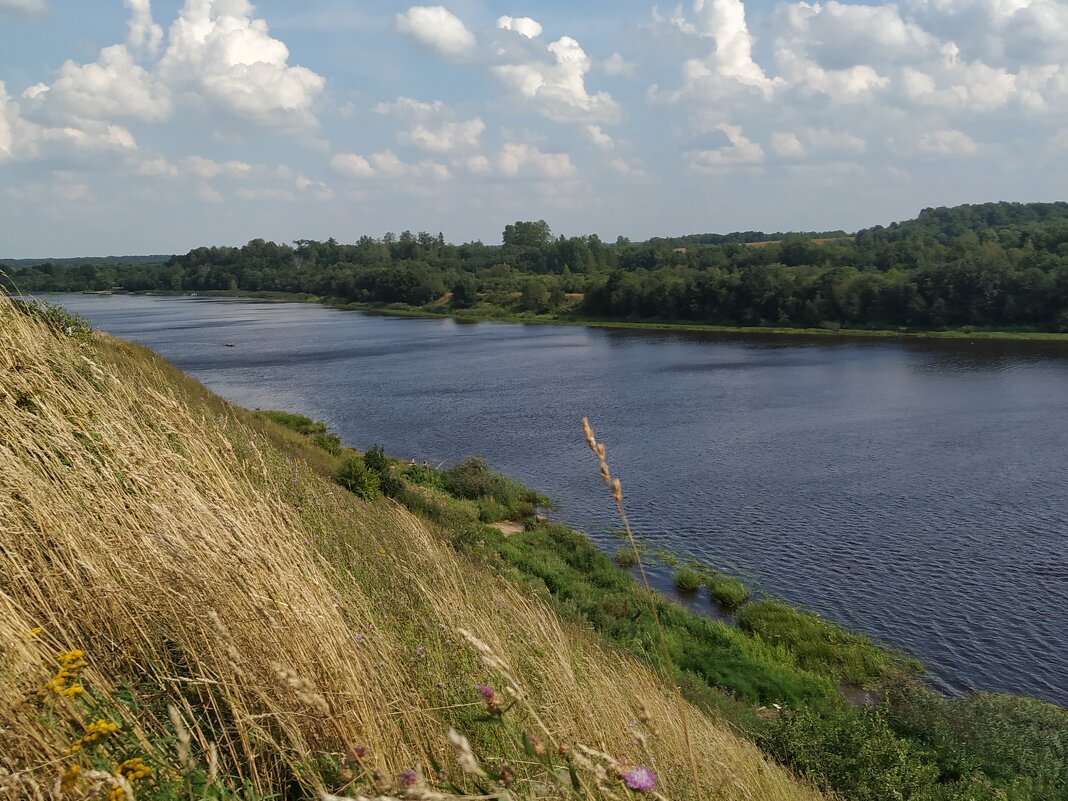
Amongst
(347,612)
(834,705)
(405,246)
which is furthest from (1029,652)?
(405,246)

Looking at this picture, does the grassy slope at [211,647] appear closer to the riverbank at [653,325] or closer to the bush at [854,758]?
the bush at [854,758]

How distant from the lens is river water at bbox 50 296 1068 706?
16.6 m

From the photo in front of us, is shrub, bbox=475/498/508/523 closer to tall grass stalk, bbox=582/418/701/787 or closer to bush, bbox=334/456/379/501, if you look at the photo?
bush, bbox=334/456/379/501

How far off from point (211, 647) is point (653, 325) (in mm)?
77577

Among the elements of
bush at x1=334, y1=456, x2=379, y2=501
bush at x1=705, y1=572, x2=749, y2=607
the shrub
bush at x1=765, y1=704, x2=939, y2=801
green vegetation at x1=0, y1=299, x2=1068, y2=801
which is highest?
green vegetation at x1=0, y1=299, x2=1068, y2=801

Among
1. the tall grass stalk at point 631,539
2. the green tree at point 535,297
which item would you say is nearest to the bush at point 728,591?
the tall grass stalk at point 631,539

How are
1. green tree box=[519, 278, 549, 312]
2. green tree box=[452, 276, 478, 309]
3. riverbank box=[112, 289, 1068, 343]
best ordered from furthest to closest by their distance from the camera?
green tree box=[452, 276, 478, 309], green tree box=[519, 278, 549, 312], riverbank box=[112, 289, 1068, 343]

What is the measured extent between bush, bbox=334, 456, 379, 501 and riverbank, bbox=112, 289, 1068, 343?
5595cm

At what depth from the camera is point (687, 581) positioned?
17422 millimetres

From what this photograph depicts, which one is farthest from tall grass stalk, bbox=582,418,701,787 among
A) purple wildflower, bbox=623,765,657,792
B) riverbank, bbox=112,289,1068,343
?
riverbank, bbox=112,289,1068,343

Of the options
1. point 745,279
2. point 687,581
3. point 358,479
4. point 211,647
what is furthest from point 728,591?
point 745,279

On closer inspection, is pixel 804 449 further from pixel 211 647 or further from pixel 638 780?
pixel 638 780

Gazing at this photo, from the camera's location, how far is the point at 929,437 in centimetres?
3028

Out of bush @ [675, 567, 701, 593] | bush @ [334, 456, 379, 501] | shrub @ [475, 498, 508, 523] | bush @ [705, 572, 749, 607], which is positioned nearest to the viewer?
bush @ [334, 456, 379, 501]
